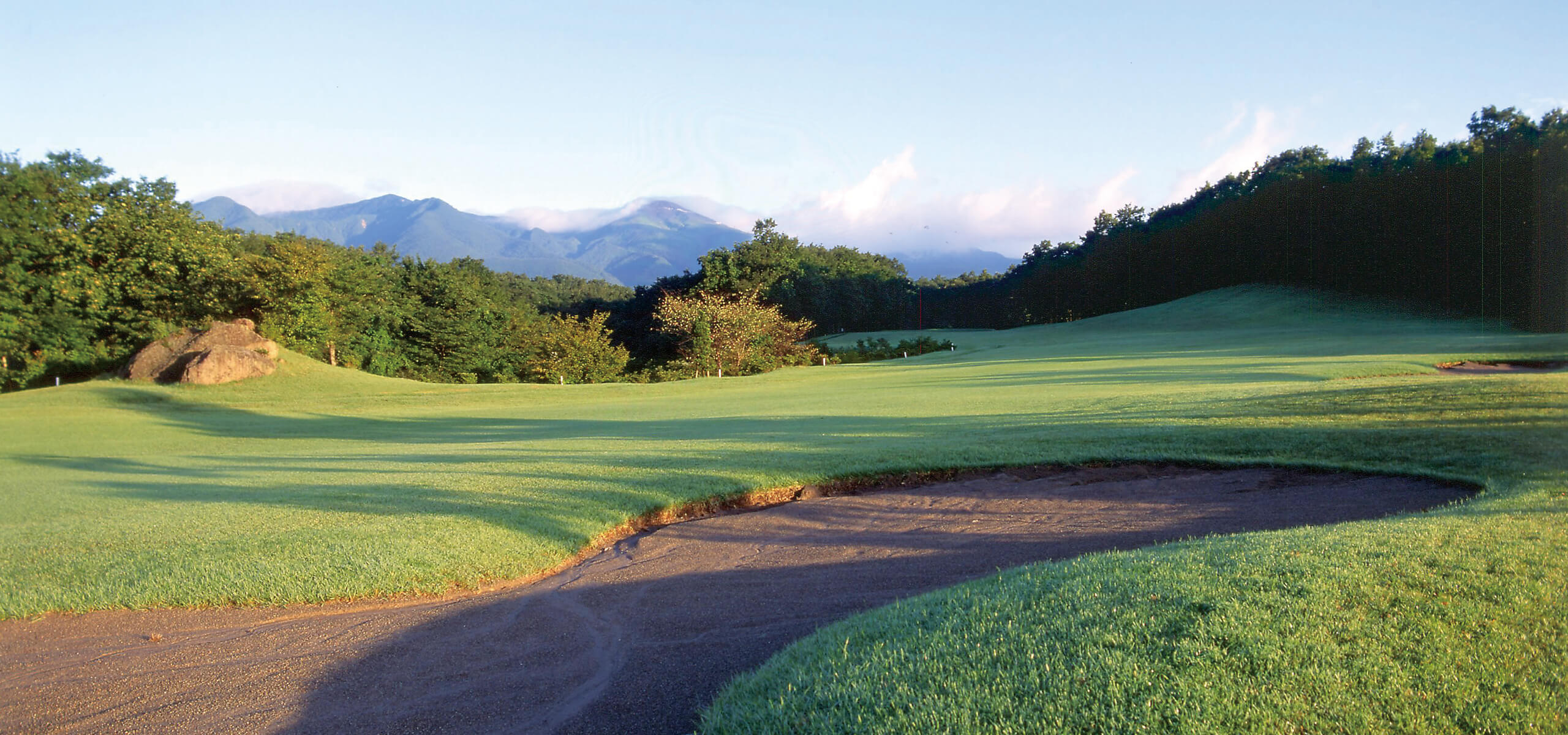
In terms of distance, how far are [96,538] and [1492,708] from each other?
36.6ft

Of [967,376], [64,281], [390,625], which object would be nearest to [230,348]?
[64,281]

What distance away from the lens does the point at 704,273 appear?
60.2m

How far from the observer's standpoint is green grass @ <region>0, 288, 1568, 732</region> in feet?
11.2

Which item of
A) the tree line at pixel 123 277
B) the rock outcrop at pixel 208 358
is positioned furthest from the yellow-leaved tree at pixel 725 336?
the rock outcrop at pixel 208 358

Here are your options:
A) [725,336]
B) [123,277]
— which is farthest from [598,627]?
[123,277]

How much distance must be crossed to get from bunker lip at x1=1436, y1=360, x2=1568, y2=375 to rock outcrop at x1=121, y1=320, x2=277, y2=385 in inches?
1400

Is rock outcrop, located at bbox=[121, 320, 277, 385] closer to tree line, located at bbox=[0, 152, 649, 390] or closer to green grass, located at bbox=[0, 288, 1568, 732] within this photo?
green grass, located at bbox=[0, 288, 1568, 732]

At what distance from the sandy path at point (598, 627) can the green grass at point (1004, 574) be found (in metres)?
0.59

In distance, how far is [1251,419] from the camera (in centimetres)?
1211

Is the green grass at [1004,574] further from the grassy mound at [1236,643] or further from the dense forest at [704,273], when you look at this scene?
the dense forest at [704,273]

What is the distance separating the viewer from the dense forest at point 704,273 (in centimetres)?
3266

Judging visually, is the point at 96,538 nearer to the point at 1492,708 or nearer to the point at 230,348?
the point at 1492,708

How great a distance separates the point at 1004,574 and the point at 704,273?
5585 cm

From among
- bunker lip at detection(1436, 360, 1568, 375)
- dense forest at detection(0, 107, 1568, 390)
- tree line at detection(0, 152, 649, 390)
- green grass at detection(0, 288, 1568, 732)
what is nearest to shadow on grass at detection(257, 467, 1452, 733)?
green grass at detection(0, 288, 1568, 732)
